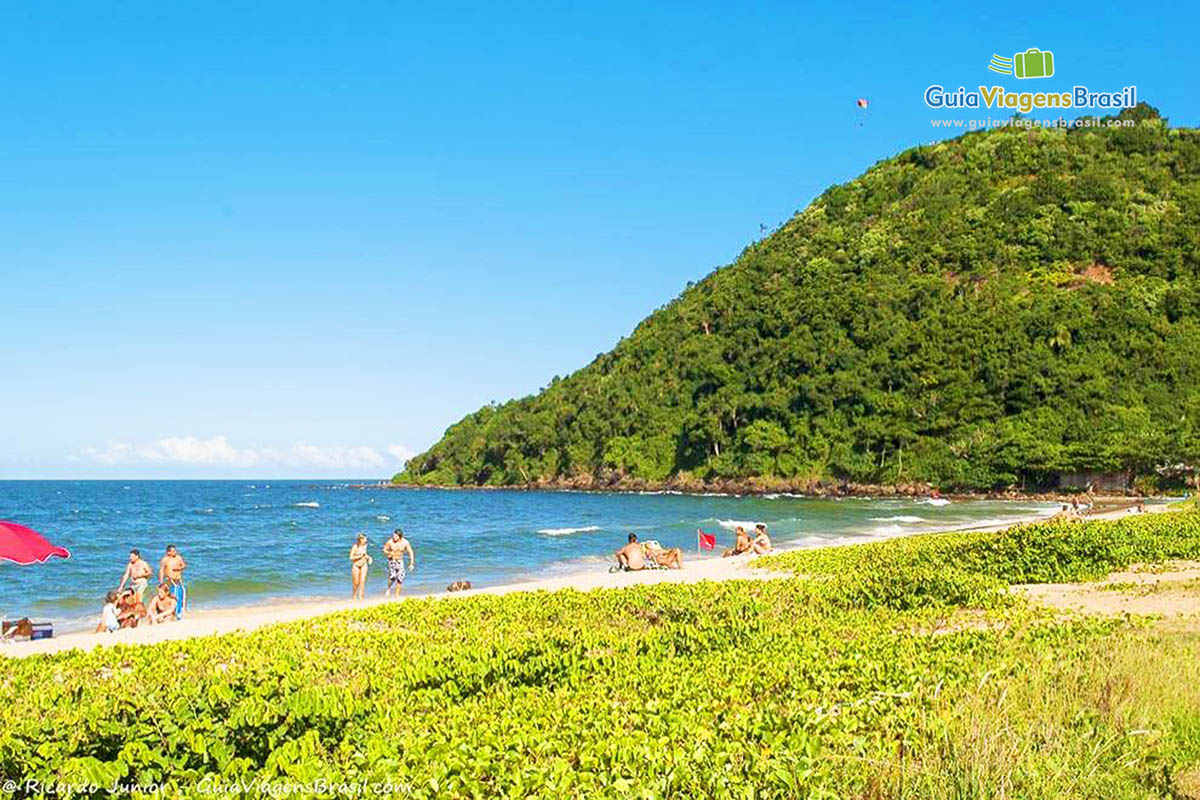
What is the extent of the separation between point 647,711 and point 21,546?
598 centimetres

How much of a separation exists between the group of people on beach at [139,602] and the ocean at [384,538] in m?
2.52

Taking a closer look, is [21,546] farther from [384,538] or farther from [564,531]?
[384,538]

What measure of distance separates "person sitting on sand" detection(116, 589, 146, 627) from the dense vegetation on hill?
6.34 meters

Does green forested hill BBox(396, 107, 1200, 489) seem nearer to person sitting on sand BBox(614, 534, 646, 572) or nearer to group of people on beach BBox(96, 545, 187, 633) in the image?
person sitting on sand BBox(614, 534, 646, 572)

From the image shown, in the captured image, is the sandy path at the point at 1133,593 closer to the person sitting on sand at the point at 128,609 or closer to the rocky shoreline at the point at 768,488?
the person sitting on sand at the point at 128,609

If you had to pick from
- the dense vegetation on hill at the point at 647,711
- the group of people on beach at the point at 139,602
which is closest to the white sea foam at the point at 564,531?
the group of people on beach at the point at 139,602

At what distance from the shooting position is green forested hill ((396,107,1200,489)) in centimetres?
8356

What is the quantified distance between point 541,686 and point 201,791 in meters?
4.24

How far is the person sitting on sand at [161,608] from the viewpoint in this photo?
18.7 meters

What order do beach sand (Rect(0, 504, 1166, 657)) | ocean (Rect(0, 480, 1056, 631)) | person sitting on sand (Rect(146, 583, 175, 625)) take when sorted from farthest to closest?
ocean (Rect(0, 480, 1056, 631))
person sitting on sand (Rect(146, 583, 175, 625))
beach sand (Rect(0, 504, 1166, 657))

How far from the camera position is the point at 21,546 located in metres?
8.42

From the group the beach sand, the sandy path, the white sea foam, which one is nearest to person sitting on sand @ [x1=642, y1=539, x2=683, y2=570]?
the beach sand

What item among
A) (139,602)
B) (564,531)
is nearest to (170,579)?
(139,602)

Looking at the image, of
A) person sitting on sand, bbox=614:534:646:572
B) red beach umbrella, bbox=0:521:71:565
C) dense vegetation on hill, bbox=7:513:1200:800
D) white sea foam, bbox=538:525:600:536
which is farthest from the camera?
white sea foam, bbox=538:525:600:536
